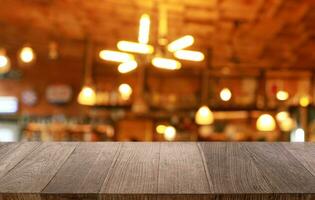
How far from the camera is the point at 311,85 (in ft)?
34.4

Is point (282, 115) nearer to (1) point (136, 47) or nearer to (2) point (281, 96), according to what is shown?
(2) point (281, 96)

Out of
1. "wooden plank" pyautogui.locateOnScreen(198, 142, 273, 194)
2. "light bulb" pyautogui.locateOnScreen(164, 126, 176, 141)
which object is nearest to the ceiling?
"light bulb" pyautogui.locateOnScreen(164, 126, 176, 141)

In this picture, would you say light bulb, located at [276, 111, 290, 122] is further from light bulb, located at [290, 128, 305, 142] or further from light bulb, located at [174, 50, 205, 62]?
light bulb, located at [174, 50, 205, 62]

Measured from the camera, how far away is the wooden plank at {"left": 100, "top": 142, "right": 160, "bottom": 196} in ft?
3.30

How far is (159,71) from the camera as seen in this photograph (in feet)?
37.4

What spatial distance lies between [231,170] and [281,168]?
0.13 m

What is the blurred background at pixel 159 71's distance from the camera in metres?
6.72

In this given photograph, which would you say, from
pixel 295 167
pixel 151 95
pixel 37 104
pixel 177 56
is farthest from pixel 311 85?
pixel 295 167

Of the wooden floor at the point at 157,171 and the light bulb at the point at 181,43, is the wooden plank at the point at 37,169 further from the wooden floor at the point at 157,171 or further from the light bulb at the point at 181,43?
the light bulb at the point at 181,43

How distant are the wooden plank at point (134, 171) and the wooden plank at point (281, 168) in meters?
0.26

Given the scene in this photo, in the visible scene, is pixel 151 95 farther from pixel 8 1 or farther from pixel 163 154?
pixel 163 154

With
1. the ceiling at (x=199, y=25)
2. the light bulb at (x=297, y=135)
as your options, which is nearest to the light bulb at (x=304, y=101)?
the ceiling at (x=199, y=25)

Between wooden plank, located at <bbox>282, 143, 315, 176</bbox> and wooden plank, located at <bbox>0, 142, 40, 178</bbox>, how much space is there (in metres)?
0.70

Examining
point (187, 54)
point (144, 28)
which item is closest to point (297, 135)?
point (187, 54)
